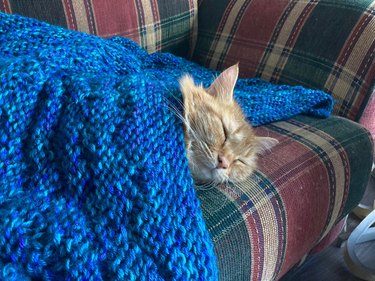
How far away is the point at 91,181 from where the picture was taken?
0.71 m

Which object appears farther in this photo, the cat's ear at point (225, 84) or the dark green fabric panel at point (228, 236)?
the cat's ear at point (225, 84)

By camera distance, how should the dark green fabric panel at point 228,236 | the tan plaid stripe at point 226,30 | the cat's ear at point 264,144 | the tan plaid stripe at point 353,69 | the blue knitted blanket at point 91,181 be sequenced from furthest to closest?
the tan plaid stripe at point 226,30
the tan plaid stripe at point 353,69
the cat's ear at point 264,144
the dark green fabric panel at point 228,236
the blue knitted blanket at point 91,181

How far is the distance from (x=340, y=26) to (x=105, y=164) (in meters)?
0.98

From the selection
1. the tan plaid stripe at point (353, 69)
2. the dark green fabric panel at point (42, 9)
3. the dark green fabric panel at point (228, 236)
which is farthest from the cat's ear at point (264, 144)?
the dark green fabric panel at point (42, 9)

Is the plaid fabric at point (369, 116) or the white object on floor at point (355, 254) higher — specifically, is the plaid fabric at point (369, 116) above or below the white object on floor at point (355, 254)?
above

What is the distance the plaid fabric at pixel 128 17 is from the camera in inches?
49.5

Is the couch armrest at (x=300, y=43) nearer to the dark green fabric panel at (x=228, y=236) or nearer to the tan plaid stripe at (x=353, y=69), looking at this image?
the tan plaid stripe at (x=353, y=69)

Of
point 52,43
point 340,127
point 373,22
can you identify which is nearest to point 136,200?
point 52,43

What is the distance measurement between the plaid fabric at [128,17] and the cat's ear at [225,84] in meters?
0.61

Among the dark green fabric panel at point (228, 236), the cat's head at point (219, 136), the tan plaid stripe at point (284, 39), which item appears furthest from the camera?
the tan plaid stripe at point (284, 39)

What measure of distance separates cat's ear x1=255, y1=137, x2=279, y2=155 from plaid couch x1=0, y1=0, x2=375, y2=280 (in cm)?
2

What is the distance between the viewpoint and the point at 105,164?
706 mm

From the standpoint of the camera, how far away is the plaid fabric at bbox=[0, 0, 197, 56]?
126 centimetres

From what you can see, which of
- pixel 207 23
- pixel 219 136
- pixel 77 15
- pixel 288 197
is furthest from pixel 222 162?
pixel 207 23
